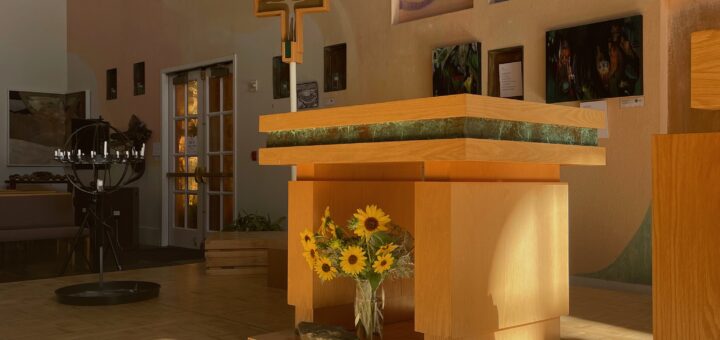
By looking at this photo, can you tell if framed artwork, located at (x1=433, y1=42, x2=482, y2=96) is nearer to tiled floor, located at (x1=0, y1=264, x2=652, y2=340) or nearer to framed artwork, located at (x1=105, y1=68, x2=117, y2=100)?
tiled floor, located at (x1=0, y1=264, x2=652, y2=340)

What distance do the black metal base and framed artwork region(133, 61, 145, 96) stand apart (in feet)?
17.3

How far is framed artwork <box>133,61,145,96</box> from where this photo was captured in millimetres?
9961

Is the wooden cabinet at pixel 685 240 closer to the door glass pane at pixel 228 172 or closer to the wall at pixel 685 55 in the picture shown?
the wall at pixel 685 55

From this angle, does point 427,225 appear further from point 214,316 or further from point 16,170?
point 16,170

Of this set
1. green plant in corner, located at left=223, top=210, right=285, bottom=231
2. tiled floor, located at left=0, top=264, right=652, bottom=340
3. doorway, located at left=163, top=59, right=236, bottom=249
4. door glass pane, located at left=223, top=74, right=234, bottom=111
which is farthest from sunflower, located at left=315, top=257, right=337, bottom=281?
door glass pane, located at left=223, top=74, right=234, bottom=111

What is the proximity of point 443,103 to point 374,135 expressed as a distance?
0.33 m

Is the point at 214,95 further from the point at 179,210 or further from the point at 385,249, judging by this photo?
the point at 385,249

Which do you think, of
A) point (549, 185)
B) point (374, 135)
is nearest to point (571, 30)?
point (549, 185)

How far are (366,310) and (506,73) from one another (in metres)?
3.42

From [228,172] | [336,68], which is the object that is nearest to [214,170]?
[228,172]

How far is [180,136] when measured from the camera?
9531 millimetres

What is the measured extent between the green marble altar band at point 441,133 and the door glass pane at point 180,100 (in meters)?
6.75

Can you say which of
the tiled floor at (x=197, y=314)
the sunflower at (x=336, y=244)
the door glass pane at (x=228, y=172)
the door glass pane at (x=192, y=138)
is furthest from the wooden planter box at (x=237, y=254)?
the door glass pane at (x=192, y=138)

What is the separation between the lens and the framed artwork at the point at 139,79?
9.96 meters
